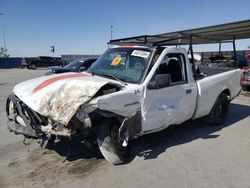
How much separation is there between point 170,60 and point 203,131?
195cm

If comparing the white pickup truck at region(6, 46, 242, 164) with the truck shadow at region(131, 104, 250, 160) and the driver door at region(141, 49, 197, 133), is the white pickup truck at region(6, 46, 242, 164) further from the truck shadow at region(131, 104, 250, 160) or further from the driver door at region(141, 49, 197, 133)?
the truck shadow at region(131, 104, 250, 160)

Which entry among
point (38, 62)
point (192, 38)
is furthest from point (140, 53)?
point (38, 62)

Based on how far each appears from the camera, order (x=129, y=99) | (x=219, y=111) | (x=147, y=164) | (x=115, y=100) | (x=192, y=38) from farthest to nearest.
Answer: (x=219, y=111) < (x=192, y=38) < (x=147, y=164) < (x=129, y=99) < (x=115, y=100)

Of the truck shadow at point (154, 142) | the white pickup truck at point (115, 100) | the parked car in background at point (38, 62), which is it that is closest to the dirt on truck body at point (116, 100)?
the white pickup truck at point (115, 100)

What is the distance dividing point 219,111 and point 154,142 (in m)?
2.25

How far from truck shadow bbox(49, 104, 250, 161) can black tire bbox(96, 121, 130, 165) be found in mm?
212

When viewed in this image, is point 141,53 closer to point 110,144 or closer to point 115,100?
point 115,100

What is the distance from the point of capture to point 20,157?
4.34m

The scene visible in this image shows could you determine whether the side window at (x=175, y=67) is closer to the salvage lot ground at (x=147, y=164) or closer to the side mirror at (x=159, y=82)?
the side mirror at (x=159, y=82)

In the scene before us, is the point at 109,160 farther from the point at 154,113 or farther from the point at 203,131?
the point at 203,131

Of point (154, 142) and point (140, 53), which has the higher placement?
point (140, 53)

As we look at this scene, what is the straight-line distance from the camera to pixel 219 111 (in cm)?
628

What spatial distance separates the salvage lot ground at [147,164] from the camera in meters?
3.52

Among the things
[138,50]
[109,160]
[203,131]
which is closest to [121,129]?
[109,160]
